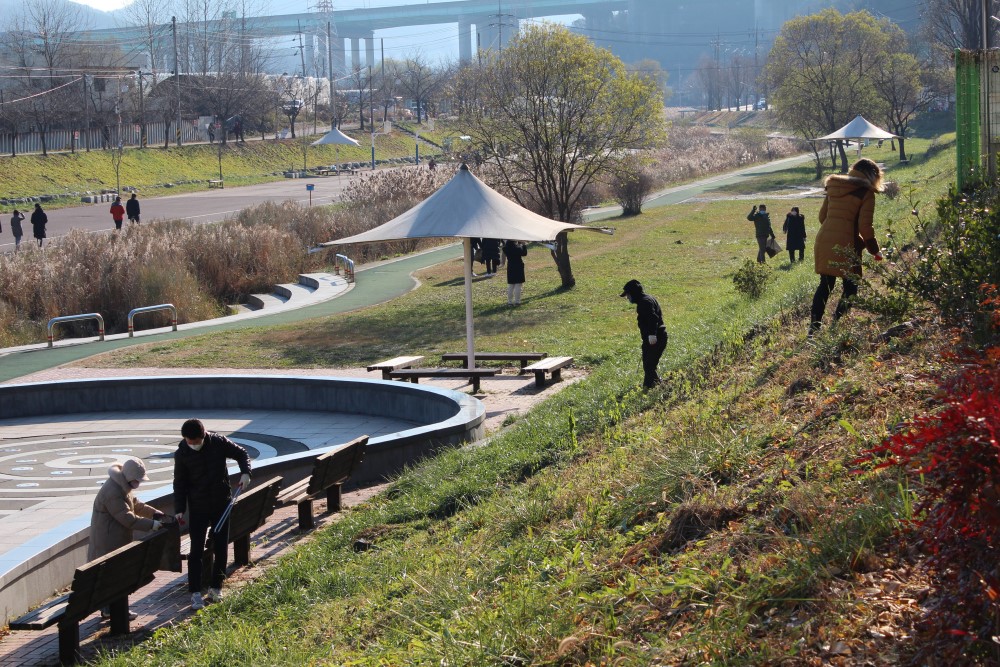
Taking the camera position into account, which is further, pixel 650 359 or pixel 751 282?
pixel 751 282

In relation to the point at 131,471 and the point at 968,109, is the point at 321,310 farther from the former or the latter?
the point at 131,471

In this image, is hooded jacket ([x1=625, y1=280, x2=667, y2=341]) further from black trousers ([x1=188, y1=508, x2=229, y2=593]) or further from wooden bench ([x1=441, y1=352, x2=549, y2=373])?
black trousers ([x1=188, y1=508, x2=229, y2=593])

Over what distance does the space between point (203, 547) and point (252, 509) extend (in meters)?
0.71

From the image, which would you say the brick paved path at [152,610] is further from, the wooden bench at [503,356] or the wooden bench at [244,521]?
the wooden bench at [503,356]

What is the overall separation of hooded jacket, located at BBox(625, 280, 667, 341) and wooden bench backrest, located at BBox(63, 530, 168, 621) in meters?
5.37

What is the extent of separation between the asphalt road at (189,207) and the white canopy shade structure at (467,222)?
73.0 ft

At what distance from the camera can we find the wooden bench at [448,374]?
1438 centimetres

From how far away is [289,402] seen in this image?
14.7 metres

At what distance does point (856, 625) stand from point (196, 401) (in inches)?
480

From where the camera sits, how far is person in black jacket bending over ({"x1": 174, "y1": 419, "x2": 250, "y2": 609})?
25.3 feet

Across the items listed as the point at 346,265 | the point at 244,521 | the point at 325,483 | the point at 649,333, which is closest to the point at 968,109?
the point at 649,333

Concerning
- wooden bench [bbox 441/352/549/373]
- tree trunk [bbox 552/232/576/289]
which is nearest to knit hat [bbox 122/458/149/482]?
wooden bench [bbox 441/352/549/373]

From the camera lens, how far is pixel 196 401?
49.2ft

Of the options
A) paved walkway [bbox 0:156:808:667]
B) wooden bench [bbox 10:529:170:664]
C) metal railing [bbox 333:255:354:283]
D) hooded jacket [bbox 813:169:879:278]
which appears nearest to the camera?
wooden bench [bbox 10:529:170:664]
